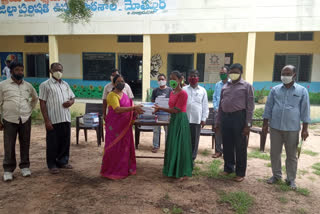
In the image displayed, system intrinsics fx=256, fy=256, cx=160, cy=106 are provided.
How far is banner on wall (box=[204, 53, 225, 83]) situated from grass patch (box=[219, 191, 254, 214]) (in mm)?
7181

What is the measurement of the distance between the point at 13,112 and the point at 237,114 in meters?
3.39

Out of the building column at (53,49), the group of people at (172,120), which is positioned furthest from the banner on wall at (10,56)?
the group of people at (172,120)

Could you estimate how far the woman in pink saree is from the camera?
3.83 meters

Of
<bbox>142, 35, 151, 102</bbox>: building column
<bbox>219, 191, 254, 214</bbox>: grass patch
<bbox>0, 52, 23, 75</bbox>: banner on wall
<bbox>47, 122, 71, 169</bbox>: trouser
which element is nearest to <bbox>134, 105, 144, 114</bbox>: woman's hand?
<bbox>47, 122, 71, 169</bbox>: trouser

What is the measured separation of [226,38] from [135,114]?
706 centimetres

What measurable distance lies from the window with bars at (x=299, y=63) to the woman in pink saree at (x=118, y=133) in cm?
782

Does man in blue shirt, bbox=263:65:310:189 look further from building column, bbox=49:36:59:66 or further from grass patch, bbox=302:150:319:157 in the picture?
building column, bbox=49:36:59:66

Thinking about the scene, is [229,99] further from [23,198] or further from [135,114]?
[23,198]

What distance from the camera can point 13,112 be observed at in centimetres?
382

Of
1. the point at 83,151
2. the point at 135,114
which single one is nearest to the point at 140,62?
the point at 83,151

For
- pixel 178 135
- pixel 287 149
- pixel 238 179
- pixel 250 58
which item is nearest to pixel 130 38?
pixel 250 58

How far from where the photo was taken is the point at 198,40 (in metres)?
10.1

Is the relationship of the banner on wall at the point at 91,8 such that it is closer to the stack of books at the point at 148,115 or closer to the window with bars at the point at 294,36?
the window with bars at the point at 294,36

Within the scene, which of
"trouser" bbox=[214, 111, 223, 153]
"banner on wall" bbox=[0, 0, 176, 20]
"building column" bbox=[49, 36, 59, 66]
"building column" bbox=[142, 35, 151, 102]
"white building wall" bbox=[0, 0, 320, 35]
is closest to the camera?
"trouser" bbox=[214, 111, 223, 153]
